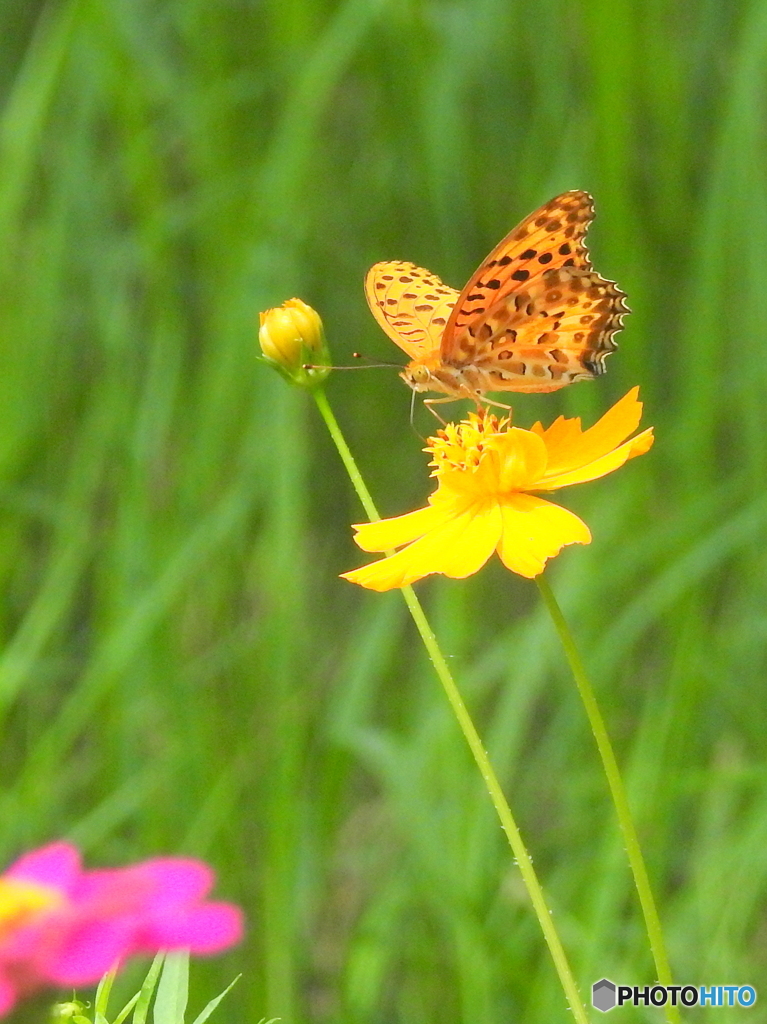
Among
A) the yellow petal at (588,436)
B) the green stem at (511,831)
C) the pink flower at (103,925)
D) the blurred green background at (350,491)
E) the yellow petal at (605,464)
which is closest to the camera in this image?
the pink flower at (103,925)

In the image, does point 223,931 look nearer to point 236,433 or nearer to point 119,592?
point 119,592

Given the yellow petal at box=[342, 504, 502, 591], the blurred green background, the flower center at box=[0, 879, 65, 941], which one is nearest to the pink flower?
the flower center at box=[0, 879, 65, 941]

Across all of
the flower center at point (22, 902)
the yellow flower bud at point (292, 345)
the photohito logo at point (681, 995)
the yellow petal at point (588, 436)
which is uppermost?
the yellow flower bud at point (292, 345)

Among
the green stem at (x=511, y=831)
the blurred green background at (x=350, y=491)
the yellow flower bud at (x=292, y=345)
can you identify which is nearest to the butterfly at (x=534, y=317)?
the yellow flower bud at (x=292, y=345)

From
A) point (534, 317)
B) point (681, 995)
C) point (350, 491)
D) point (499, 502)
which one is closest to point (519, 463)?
point (499, 502)

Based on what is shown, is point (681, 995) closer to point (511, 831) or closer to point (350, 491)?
point (511, 831)

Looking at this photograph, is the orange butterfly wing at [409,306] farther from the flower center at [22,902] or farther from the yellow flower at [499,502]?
the flower center at [22,902]

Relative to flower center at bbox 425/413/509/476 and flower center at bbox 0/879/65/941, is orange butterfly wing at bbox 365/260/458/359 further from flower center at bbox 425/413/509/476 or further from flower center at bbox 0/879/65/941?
flower center at bbox 0/879/65/941
